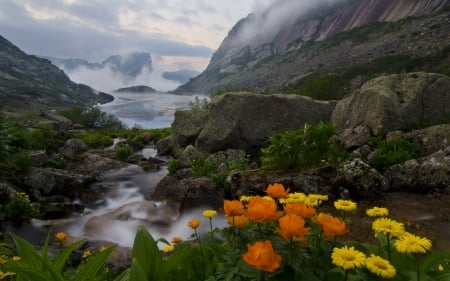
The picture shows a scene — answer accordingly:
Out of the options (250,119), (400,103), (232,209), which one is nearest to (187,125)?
(250,119)

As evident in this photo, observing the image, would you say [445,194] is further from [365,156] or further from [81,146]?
[81,146]

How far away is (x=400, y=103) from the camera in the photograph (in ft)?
55.7

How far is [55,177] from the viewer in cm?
1698

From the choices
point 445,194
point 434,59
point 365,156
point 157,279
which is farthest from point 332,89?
point 434,59

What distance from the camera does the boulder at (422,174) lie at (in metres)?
10.9

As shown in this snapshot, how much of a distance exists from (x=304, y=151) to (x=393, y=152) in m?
3.34

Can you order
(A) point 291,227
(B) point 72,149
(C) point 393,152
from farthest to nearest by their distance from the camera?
(B) point 72,149
(C) point 393,152
(A) point 291,227

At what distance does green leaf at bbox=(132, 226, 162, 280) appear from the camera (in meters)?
3.40

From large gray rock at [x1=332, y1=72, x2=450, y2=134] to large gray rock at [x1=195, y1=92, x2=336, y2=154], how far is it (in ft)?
10.5

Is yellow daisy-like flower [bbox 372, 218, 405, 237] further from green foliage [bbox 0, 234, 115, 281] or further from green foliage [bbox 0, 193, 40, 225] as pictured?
green foliage [bbox 0, 193, 40, 225]

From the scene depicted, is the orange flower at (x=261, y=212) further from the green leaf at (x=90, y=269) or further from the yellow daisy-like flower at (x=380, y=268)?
the green leaf at (x=90, y=269)

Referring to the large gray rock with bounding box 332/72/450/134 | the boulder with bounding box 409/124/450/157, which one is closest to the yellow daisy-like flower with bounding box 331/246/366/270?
the boulder with bounding box 409/124/450/157

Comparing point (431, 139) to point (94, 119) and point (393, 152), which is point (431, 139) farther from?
point (94, 119)

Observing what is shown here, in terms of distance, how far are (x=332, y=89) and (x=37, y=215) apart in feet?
89.8
